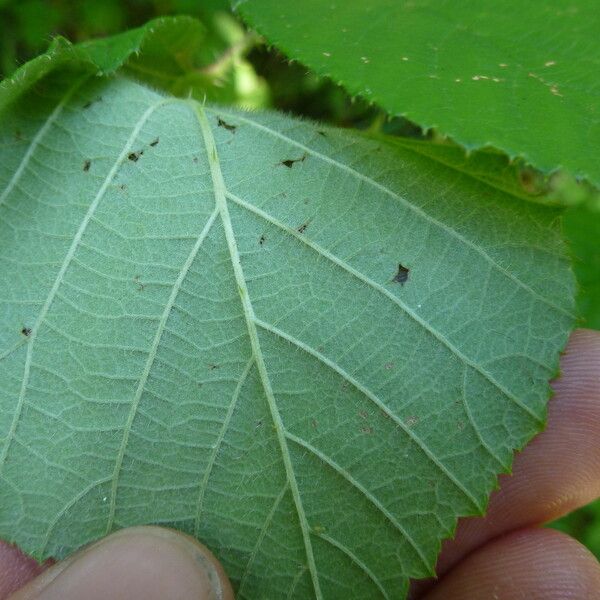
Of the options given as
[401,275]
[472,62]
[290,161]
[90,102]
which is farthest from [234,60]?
[401,275]

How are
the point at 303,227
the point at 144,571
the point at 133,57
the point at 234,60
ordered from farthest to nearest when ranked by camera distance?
the point at 234,60
the point at 133,57
the point at 303,227
the point at 144,571

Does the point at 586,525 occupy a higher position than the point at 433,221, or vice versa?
the point at 433,221

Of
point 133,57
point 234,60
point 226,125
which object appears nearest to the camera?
point 226,125

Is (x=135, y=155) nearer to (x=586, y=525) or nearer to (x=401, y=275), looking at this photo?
(x=401, y=275)

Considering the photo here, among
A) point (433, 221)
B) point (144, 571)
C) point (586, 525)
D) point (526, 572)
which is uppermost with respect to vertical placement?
point (433, 221)

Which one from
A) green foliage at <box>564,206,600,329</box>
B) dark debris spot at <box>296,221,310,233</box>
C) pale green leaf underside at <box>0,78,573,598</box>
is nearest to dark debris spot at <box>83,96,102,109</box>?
pale green leaf underside at <box>0,78,573,598</box>

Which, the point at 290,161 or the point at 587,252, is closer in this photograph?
the point at 290,161

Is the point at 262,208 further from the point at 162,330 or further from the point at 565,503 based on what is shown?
the point at 565,503
